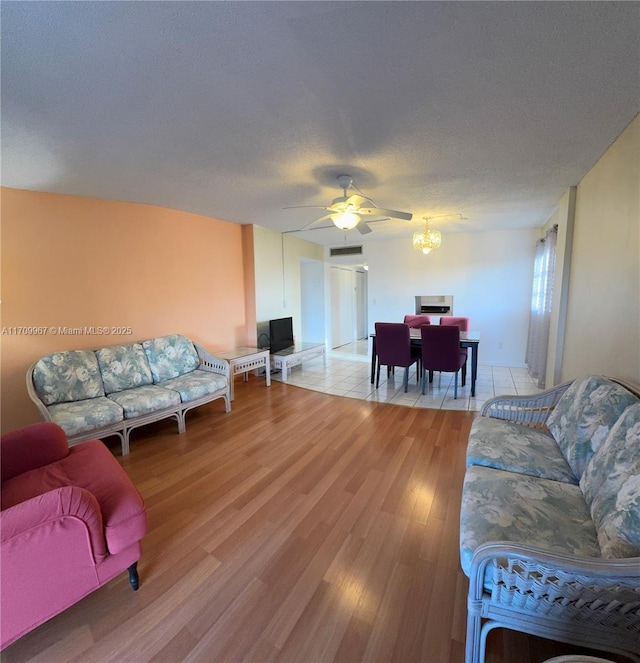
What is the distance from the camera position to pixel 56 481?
1.58 meters

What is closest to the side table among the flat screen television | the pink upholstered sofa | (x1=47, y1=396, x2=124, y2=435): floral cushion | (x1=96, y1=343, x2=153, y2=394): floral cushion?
the flat screen television

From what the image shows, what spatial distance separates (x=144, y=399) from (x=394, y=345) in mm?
3053

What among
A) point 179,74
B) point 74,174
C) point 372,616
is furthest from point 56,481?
point 74,174

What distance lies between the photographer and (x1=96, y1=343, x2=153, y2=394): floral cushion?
3037 mm

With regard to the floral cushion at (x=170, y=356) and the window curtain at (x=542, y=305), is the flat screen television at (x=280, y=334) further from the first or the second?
the window curtain at (x=542, y=305)

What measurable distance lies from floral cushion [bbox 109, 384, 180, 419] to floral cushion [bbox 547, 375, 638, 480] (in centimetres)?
313

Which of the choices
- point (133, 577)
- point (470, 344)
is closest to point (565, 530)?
point (133, 577)

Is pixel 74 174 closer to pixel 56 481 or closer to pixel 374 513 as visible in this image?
pixel 56 481

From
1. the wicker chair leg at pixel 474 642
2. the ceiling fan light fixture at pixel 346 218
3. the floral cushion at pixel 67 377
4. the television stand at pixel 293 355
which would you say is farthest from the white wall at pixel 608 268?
Result: the floral cushion at pixel 67 377

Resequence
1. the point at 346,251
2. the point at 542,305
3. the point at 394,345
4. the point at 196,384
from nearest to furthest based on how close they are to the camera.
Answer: the point at 196,384, the point at 542,305, the point at 394,345, the point at 346,251

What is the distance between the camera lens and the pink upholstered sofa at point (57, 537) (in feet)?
3.59

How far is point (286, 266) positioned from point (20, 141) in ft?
12.7

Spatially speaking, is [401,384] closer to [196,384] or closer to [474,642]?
[196,384]

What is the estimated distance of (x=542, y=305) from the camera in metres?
4.05
